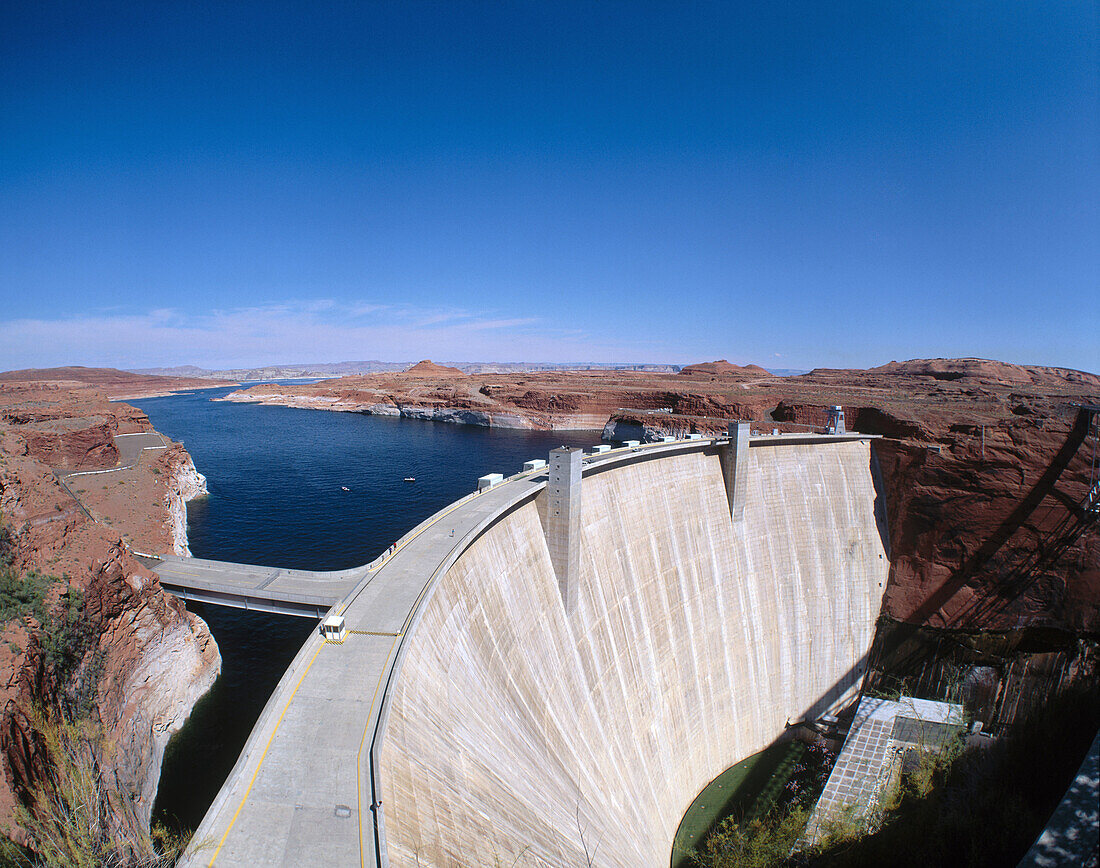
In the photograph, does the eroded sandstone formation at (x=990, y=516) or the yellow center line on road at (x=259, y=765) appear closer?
the yellow center line on road at (x=259, y=765)

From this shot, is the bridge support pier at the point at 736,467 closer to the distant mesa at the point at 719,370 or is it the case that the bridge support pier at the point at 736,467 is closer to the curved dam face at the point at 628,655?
the curved dam face at the point at 628,655

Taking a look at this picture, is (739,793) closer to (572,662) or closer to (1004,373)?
(572,662)

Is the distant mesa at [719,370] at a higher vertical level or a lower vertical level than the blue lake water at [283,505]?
higher

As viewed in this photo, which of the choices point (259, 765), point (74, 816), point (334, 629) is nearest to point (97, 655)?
point (74, 816)

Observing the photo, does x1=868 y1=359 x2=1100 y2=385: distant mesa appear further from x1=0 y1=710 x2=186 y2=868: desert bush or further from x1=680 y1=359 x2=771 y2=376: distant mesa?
x1=0 y1=710 x2=186 y2=868: desert bush

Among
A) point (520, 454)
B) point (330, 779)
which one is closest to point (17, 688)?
point (330, 779)

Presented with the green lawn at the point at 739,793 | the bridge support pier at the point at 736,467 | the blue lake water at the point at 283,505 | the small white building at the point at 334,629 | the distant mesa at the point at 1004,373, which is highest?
the distant mesa at the point at 1004,373

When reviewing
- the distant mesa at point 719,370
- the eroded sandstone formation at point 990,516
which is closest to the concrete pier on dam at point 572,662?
the eroded sandstone formation at point 990,516
